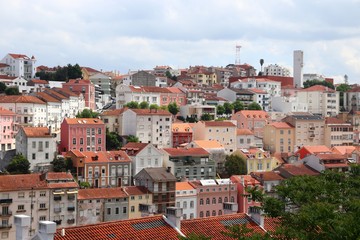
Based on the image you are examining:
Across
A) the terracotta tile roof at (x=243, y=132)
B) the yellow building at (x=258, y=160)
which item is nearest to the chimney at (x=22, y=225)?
A: the yellow building at (x=258, y=160)

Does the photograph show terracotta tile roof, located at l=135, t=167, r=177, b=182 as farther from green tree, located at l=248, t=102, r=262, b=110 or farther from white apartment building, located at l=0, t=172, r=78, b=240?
green tree, located at l=248, t=102, r=262, b=110

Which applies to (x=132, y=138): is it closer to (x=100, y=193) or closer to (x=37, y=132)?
(x=37, y=132)

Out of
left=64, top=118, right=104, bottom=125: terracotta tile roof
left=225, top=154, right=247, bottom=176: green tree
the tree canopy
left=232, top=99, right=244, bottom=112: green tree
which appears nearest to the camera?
left=64, top=118, right=104, bottom=125: terracotta tile roof

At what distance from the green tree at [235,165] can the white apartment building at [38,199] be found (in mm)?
24111

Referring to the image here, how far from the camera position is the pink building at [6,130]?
74062 millimetres

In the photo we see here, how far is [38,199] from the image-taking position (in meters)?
52.1

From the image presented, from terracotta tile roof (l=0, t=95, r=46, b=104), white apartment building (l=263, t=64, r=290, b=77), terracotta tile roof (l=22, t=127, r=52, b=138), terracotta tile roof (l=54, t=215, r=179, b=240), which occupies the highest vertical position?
white apartment building (l=263, t=64, r=290, b=77)

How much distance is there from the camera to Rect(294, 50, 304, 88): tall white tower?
136625 millimetres

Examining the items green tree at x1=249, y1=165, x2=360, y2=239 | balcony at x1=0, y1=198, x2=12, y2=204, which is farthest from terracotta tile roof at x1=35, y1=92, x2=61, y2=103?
green tree at x1=249, y1=165, x2=360, y2=239

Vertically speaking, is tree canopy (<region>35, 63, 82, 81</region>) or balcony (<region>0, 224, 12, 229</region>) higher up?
tree canopy (<region>35, 63, 82, 81</region>)

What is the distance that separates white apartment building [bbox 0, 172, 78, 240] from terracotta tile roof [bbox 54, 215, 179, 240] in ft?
90.2

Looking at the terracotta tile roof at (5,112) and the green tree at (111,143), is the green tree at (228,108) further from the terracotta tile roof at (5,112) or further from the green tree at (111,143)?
the terracotta tile roof at (5,112)

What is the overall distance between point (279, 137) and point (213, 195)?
26325mm

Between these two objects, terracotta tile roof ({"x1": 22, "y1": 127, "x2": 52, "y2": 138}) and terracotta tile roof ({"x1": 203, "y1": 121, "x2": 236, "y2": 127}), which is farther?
terracotta tile roof ({"x1": 203, "y1": 121, "x2": 236, "y2": 127})
